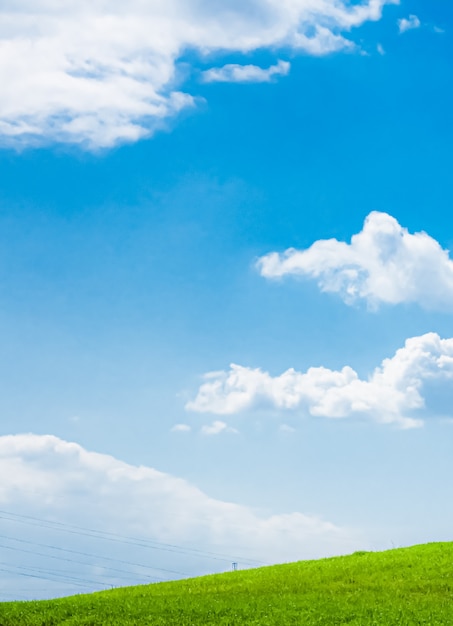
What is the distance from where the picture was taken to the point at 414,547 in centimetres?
4484

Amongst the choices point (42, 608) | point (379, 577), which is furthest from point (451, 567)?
point (42, 608)

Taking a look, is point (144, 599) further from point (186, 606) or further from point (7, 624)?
point (7, 624)

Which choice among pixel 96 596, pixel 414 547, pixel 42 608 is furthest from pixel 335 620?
pixel 414 547

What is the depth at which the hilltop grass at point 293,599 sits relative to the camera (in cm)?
2786

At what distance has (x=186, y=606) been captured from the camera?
29797mm

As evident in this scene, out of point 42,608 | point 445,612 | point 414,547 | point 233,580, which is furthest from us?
point 414,547

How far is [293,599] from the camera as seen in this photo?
1243 inches

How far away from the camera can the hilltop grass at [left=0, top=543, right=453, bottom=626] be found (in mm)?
27859

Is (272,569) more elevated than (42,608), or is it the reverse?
(272,569)

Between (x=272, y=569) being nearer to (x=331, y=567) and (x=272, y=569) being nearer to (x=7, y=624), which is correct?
(x=331, y=567)

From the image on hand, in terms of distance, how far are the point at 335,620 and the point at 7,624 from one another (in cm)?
1233

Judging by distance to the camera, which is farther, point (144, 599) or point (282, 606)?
point (144, 599)

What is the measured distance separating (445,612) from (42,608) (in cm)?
1583

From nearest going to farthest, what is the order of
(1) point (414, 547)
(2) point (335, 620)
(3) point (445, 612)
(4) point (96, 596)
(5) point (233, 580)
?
(2) point (335, 620), (3) point (445, 612), (4) point (96, 596), (5) point (233, 580), (1) point (414, 547)
